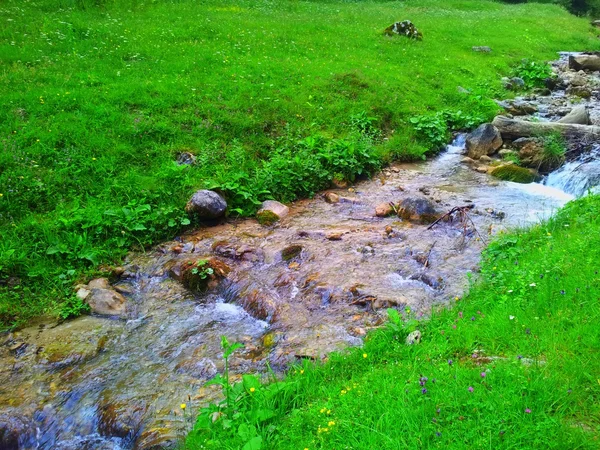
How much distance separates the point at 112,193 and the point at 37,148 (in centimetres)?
192

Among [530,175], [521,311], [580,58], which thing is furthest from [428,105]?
[580,58]

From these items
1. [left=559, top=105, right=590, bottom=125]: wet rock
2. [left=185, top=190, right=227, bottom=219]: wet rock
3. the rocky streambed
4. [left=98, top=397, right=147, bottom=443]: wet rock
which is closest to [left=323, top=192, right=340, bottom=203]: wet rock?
the rocky streambed

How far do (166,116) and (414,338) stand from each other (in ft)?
28.8

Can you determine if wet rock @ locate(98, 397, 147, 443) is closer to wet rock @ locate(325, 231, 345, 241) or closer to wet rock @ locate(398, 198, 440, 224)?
wet rock @ locate(325, 231, 345, 241)

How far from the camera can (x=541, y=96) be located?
17859mm

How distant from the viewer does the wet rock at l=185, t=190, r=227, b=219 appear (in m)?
9.03

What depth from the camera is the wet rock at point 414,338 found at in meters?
4.76

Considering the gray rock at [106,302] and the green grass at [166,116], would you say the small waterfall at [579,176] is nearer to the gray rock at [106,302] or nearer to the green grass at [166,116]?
the green grass at [166,116]

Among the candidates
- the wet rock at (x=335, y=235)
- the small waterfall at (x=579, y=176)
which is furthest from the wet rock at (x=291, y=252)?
the small waterfall at (x=579, y=176)

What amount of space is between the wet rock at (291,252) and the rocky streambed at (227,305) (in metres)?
0.02

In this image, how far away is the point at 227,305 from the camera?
6.83 m

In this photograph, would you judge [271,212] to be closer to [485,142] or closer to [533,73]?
[485,142]

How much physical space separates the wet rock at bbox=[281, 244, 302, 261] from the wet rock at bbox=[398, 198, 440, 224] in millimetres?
2497

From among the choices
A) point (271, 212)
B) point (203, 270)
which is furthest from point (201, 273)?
point (271, 212)
